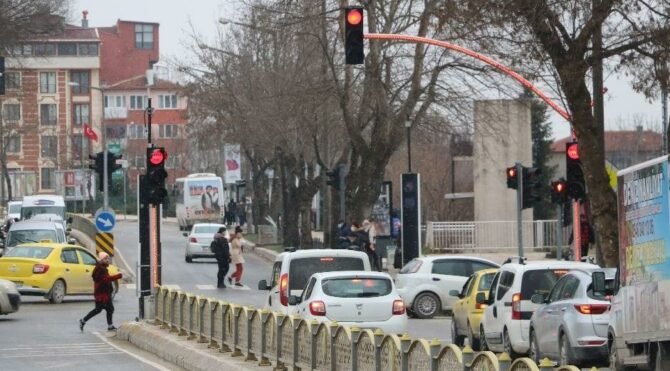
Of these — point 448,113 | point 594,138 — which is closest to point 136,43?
point 448,113

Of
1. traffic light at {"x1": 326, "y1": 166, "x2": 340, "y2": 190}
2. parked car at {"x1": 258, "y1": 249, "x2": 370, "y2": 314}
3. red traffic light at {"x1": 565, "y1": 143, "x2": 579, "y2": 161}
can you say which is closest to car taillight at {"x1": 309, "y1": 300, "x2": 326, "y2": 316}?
parked car at {"x1": 258, "y1": 249, "x2": 370, "y2": 314}

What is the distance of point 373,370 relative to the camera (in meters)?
14.4

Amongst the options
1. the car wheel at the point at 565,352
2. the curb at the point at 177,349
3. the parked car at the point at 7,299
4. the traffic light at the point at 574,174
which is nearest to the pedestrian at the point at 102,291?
the curb at the point at 177,349

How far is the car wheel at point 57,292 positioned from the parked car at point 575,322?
21256mm

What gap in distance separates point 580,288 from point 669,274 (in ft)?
11.3

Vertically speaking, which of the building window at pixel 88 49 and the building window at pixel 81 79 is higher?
the building window at pixel 88 49

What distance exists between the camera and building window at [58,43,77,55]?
143 meters

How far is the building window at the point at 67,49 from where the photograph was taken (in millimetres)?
142625

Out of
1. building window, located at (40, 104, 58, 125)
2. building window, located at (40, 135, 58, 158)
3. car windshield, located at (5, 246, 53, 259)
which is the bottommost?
car windshield, located at (5, 246, 53, 259)

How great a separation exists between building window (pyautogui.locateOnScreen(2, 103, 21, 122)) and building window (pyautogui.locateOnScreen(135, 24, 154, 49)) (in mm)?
42031

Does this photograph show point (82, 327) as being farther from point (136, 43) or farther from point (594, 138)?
point (136, 43)

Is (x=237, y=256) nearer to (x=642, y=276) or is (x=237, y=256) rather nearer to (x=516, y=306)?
(x=516, y=306)

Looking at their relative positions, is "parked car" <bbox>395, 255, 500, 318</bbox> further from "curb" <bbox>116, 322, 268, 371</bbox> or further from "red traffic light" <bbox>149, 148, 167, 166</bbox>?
"curb" <bbox>116, 322, 268, 371</bbox>

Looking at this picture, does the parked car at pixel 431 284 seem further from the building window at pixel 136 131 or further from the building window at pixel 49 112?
the building window at pixel 49 112
